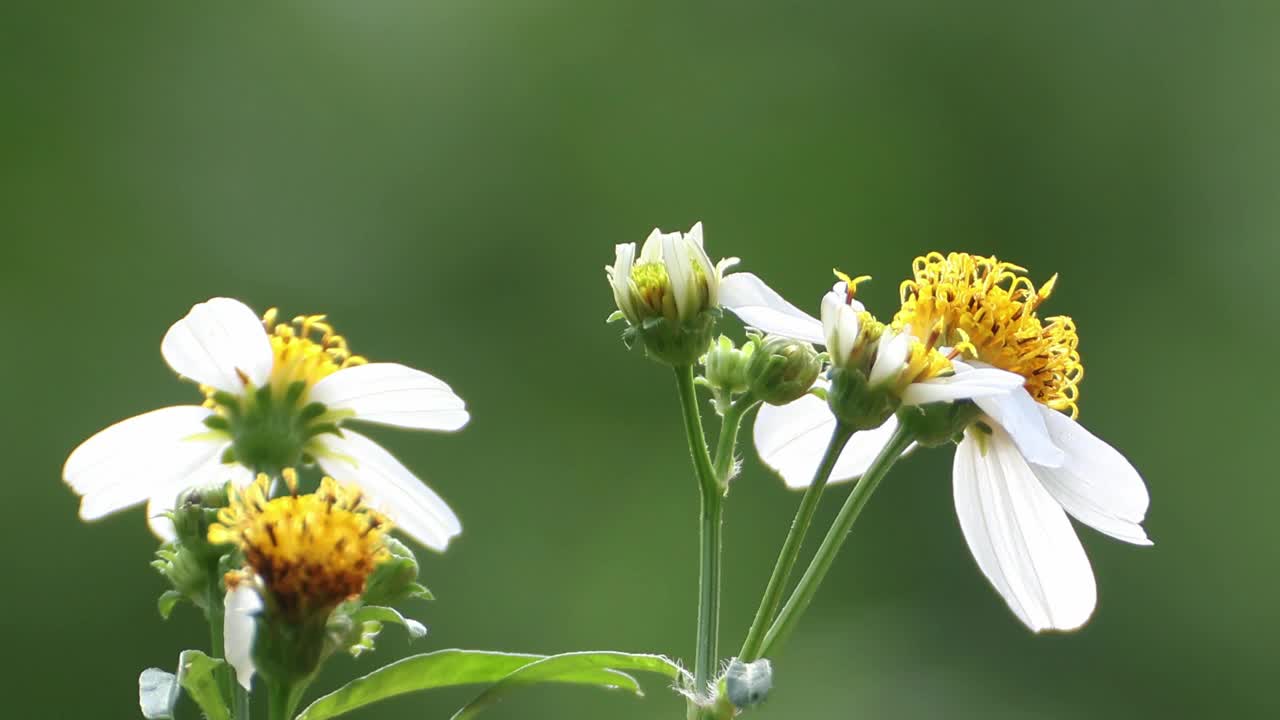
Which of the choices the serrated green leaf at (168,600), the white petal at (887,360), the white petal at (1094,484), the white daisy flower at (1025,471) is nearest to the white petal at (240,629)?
the serrated green leaf at (168,600)

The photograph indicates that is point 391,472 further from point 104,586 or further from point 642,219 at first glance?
point 642,219

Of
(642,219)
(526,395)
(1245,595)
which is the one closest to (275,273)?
(526,395)

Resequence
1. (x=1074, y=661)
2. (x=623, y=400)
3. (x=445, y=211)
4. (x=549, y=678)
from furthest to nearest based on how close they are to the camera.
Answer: (x=445, y=211), (x=623, y=400), (x=1074, y=661), (x=549, y=678)

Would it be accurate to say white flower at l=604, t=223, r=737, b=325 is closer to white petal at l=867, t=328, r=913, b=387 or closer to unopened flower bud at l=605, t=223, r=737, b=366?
unopened flower bud at l=605, t=223, r=737, b=366

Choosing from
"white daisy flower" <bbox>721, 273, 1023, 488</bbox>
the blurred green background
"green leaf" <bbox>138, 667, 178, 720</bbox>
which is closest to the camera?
"green leaf" <bbox>138, 667, 178, 720</bbox>

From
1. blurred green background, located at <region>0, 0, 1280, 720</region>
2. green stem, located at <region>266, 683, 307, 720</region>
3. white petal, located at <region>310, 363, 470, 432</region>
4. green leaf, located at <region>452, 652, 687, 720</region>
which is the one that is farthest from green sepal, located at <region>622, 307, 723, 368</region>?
blurred green background, located at <region>0, 0, 1280, 720</region>

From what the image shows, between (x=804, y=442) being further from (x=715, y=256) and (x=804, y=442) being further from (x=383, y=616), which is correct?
(x=715, y=256)

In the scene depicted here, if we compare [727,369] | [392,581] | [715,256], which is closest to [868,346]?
[727,369]
